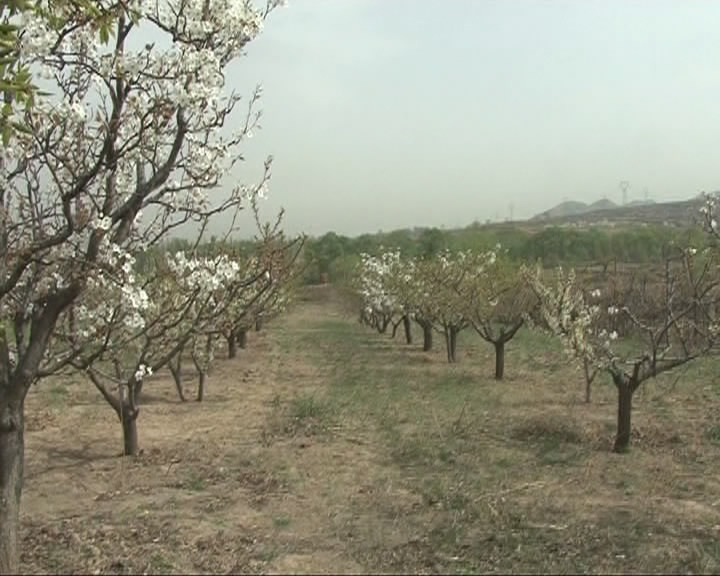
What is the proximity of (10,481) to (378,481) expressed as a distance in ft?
14.5

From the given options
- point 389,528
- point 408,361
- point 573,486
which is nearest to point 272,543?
point 389,528

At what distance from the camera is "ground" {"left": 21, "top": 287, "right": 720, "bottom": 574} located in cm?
593

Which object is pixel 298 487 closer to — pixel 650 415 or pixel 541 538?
pixel 541 538

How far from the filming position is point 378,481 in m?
8.65

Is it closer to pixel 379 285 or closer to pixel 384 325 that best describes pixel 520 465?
pixel 379 285

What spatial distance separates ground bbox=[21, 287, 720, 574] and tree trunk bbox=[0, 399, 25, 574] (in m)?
0.34

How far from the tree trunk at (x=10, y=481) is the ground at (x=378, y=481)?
34 cm

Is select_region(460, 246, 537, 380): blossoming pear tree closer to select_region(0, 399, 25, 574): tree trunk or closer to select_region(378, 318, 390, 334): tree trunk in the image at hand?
select_region(378, 318, 390, 334): tree trunk

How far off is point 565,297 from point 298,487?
5.92m

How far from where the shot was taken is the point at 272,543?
6406mm

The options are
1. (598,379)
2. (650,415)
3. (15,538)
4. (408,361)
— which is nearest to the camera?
(15,538)

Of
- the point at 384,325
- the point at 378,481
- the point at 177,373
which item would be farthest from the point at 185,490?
the point at 384,325

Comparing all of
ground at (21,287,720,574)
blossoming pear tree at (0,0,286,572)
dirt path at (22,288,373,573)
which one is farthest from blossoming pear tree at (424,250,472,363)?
blossoming pear tree at (0,0,286,572)

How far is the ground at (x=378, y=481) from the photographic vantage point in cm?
593
